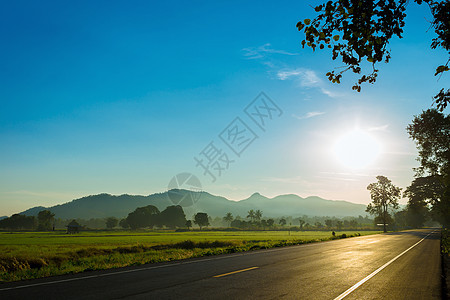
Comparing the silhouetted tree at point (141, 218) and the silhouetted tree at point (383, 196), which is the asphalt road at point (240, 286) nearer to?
the silhouetted tree at point (383, 196)

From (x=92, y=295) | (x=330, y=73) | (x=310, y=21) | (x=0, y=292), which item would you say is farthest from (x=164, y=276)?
(x=310, y=21)

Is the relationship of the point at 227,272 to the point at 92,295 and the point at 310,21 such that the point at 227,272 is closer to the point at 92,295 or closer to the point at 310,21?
the point at 92,295

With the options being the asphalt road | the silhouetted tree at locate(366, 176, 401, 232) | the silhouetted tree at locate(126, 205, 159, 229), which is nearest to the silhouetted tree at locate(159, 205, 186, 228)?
the silhouetted tree at locate(126, 205, 159, 229)

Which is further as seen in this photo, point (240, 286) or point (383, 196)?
point (383, 196)

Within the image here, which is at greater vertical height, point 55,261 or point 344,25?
point 344,25

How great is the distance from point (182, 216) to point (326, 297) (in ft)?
633

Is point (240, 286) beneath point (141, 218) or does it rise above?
above

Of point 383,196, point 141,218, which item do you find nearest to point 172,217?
point 141,218

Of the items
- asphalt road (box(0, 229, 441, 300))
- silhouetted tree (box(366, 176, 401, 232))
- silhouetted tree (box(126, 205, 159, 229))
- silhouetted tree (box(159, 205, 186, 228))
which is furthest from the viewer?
silhouetted tree (box(159, 205, 186, 228))

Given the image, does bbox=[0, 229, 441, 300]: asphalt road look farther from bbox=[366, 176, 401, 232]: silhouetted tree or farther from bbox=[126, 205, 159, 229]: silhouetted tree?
bbox=[126, 205, 159, 229]: silhouetted tree

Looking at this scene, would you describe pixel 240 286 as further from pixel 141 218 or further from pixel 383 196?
pixel 141 218

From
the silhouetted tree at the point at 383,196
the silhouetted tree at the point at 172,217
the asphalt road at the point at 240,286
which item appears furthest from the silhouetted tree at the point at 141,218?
the asphalt road at the point at 240,286

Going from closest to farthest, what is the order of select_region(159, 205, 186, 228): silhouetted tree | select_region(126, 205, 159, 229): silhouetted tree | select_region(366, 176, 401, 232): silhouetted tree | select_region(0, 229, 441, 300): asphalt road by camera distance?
select_region(0, 229, 441, 300): asphalt road → select_region(366, 176, 401, 232): silhouetted tree → select_region(126, 205, 159, 229): silhouetted tree → select_region(159, 205, 186, 228): silhouetted tree

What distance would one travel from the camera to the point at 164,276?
10531 millimetres
